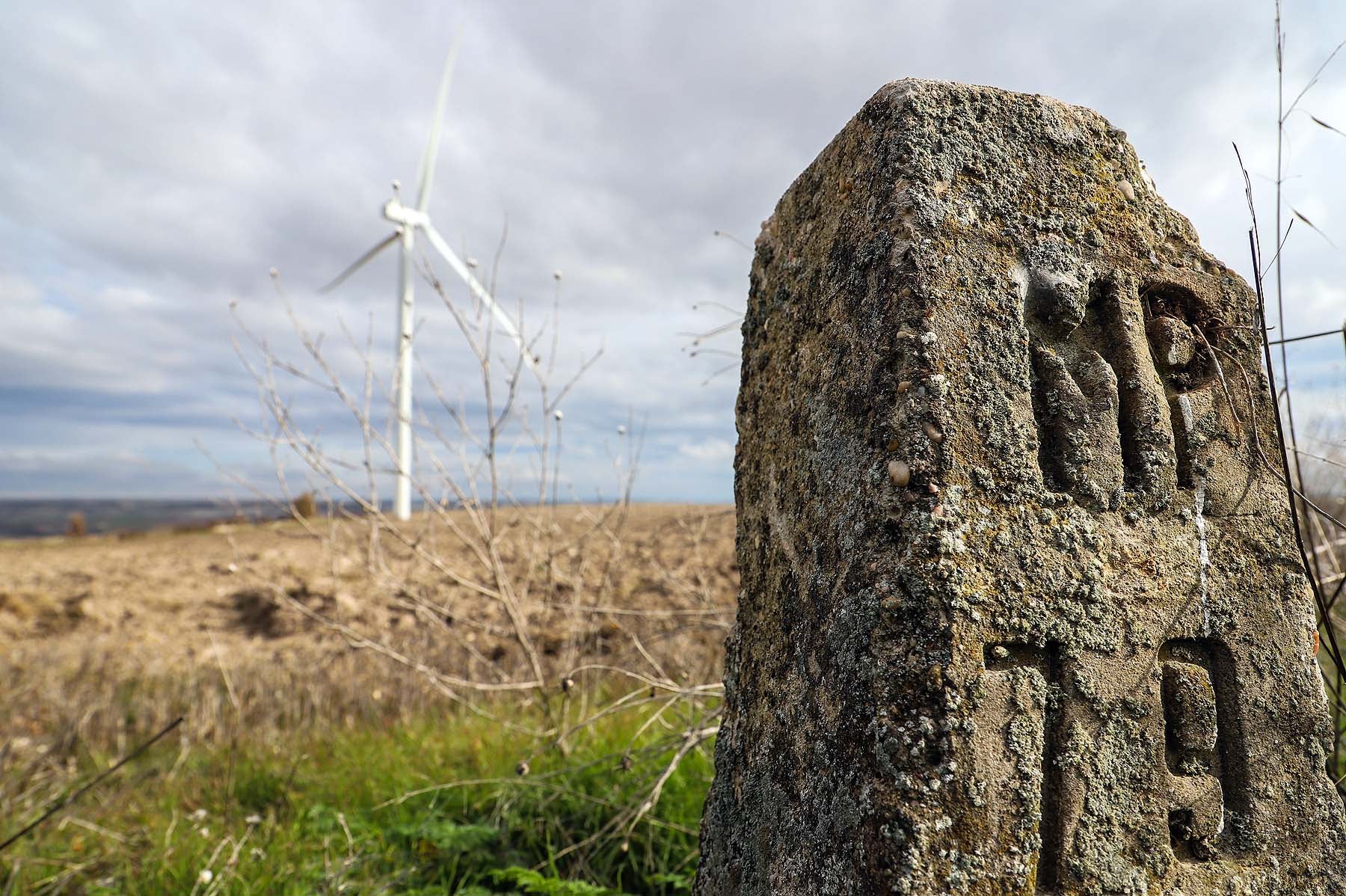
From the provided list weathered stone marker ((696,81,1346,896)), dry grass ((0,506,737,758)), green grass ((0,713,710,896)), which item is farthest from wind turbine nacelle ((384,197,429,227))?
weathered stone marker ((696,81,1346,896))

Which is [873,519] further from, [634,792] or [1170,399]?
[634,792]

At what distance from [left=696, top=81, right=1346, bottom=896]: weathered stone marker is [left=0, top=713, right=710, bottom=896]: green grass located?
1.12m

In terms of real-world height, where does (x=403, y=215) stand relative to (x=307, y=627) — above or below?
above

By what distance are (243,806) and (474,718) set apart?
1.14 metres

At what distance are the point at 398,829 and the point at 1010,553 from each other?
7.46 ft

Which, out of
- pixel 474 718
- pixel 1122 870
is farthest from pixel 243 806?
pixel 1122 870

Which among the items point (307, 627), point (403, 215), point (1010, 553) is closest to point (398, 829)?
point (1010, 553)

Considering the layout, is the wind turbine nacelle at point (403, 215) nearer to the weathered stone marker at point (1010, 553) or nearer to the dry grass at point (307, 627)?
the dry grass at point (307, 627)

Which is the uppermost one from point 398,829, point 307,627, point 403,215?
point 403,215

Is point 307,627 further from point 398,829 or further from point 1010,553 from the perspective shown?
point 1010,553

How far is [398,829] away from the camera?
276cm

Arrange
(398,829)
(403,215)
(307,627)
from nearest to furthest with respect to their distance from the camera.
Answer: (398,829) < (307,627) < (403,215)

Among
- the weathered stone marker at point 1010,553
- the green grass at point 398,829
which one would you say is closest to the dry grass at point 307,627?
the green grass at point 398,829

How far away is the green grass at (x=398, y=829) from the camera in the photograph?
265 cm
